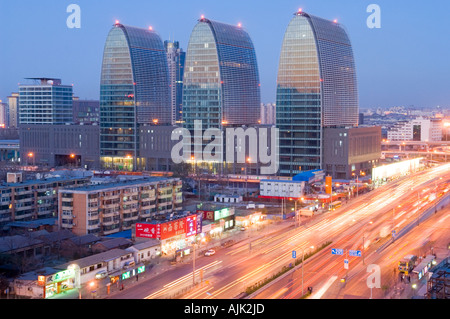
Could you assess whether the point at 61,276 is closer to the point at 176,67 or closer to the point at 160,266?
the point at 160,266

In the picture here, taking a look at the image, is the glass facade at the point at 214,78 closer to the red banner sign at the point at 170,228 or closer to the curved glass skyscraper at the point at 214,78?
the curved glass skyscraper at the point at 214,78

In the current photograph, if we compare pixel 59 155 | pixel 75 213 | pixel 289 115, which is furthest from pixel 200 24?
pixel 75 213

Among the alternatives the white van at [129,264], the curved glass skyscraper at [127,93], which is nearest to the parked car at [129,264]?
the white van at [129,264]

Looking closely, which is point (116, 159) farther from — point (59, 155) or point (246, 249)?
point (246, 249)

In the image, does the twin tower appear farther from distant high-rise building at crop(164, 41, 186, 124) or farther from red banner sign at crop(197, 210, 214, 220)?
distant high-rise building at crop(164, 41, 186, 124)

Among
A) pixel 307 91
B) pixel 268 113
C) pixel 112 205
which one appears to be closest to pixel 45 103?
pixel 307 91
